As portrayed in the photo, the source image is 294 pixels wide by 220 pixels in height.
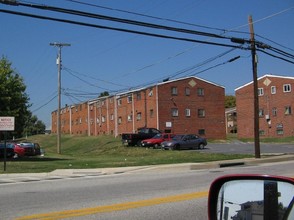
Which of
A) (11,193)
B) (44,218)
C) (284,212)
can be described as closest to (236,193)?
(284,212)

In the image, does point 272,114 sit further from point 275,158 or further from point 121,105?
point 275,158

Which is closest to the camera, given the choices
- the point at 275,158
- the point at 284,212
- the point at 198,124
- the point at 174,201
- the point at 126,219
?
the point at 284,212

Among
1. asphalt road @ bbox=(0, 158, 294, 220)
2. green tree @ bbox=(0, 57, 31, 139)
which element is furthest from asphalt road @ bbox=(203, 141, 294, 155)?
asphalt road @ bbox=(0, 158, 294, 220)

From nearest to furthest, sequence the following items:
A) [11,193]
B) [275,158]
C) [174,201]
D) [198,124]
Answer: [174,201], [11,193], [275,158], [198,124]

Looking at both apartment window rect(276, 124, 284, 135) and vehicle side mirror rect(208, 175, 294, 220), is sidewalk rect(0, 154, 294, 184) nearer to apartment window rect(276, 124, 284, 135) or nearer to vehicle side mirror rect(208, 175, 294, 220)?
vehicle side mirror rect(208, 175, 294, 220)

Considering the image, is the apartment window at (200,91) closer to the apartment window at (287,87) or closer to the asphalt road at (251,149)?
the apartment window at (287,87)

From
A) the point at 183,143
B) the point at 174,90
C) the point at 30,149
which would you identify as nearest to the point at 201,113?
the point at 174,90

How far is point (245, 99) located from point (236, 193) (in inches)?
2922

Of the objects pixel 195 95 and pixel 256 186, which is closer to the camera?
pixel 256 186

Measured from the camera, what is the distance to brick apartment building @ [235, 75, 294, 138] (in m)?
67.0

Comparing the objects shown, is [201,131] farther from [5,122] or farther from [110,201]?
[110,201]

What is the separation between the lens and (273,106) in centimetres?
6956

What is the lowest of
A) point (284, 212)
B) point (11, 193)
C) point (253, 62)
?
point (11, 193)

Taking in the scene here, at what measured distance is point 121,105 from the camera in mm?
75125
